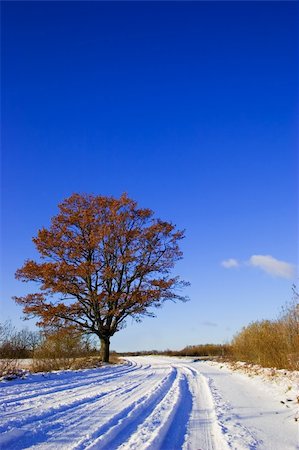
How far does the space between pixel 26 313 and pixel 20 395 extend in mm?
15415

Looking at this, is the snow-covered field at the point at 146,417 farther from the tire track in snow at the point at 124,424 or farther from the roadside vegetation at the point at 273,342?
the roadside vegetation at the point at 273,342

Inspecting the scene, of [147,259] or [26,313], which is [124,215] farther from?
[26,313]

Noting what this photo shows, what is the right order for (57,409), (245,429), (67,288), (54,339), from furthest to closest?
1. (67,288)
2. (54,339)
3. (57,409)
4. (245,429)

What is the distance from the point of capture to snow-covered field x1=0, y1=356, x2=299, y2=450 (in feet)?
16.5

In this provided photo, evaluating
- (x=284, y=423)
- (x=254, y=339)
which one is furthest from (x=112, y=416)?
(x=254, y=339)

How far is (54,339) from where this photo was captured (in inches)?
772

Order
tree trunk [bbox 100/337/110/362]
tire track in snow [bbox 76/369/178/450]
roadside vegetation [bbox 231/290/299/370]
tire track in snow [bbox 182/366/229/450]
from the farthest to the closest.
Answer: tree trunk [bbox 100/337/110/362]
roadside vegetation [bbox 231/290/299/370]
tire track in snow [bbox 182/366/229/450]
tire track in snow [bbox 76/369/178/450]

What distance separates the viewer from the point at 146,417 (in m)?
6.39

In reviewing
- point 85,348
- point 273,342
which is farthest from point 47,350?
point 273,342

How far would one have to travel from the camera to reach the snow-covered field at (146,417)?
502 centimetres

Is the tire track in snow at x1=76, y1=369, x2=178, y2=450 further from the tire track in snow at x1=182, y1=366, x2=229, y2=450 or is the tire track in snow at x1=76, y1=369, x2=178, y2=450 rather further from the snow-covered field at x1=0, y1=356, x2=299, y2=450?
the tire track in snow at x1=182, y1=366, x2=229, y2=450

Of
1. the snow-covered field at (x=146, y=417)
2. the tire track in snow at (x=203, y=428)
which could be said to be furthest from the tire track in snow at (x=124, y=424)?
Answer: the tire track in snow at (x=203, y=428)

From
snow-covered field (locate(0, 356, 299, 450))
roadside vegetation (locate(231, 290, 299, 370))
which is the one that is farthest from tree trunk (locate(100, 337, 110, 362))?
snow-covered field (locate(0, 356, 299, 450))

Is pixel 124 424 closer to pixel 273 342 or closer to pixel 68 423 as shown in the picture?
pixel 68 423
